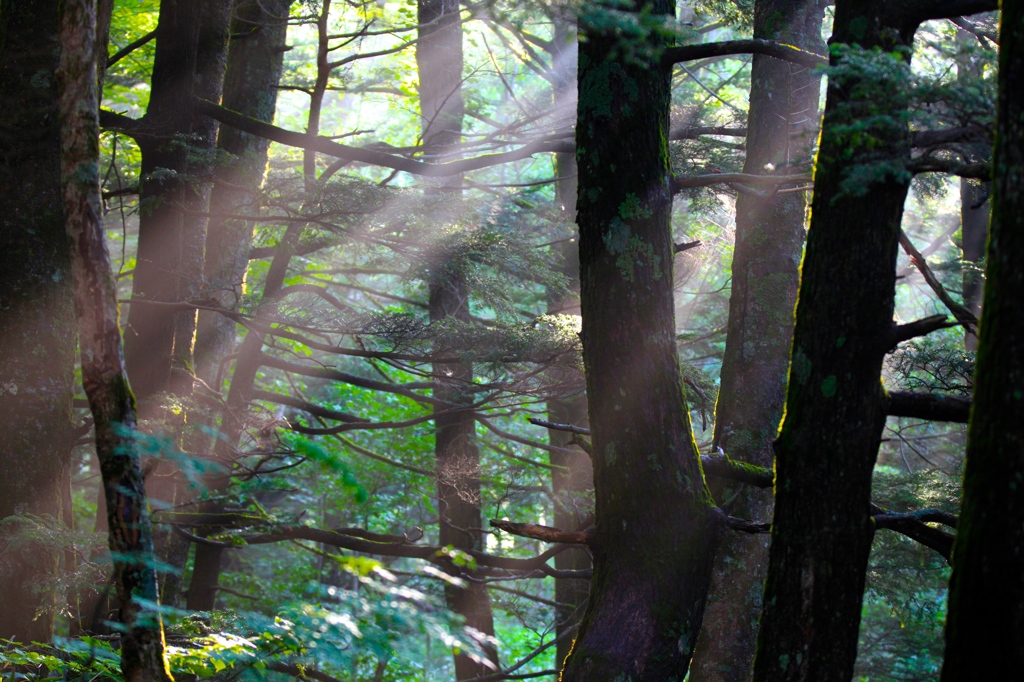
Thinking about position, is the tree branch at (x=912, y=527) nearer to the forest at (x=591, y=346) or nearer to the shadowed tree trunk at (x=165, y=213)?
the forest at (x=591, y=346)

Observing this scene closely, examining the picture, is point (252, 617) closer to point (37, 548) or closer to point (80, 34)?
point (37, 548)

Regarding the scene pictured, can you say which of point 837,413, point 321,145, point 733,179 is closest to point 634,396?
point 837,413

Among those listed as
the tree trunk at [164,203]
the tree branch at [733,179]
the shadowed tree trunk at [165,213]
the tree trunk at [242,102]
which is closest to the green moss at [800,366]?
the tree branch at [733,179]

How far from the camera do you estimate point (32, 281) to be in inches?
222

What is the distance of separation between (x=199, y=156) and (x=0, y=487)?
2.96 m

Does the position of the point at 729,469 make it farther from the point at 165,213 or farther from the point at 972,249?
the point at 972,249

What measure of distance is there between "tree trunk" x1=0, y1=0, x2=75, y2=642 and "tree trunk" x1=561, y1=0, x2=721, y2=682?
3.85 m

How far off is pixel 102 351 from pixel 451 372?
4.99 metres

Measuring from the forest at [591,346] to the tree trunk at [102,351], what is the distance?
16 mm

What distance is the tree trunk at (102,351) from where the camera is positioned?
11.6ft

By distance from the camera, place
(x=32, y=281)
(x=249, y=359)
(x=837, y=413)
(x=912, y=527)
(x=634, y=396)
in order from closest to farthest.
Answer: (x=837, y=413) → (x=912, y=527) → (x=634, y=396) → (x=32, y=281) → (x=249, y=359)

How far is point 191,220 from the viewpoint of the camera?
7.98 meters

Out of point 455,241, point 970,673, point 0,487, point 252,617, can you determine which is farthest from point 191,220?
point 970,673

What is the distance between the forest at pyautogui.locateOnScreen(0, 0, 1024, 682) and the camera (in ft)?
10.4
